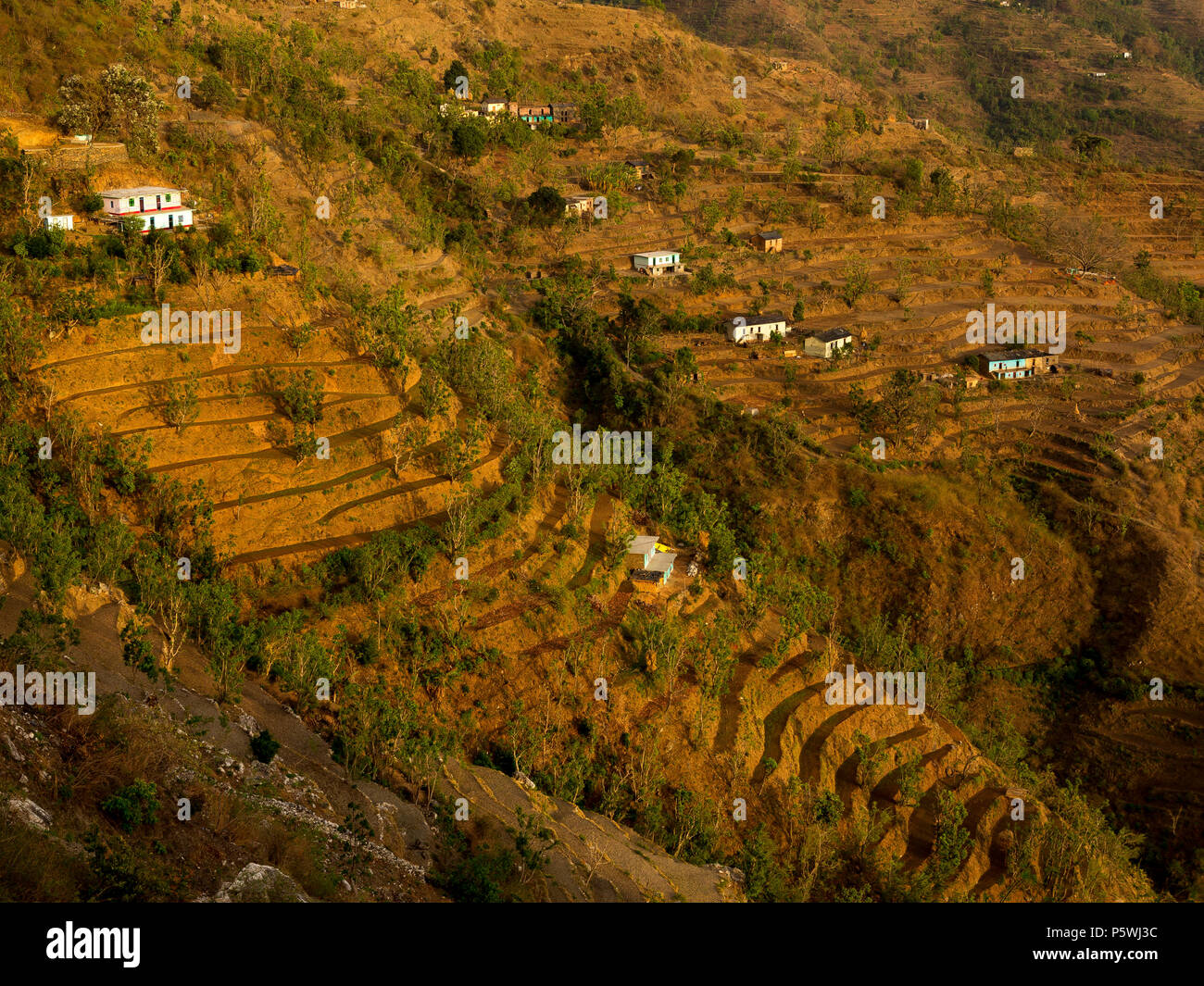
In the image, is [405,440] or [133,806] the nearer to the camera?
[133,806]

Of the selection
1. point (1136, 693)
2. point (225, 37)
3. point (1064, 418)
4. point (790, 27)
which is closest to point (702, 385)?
point (1064, 418)

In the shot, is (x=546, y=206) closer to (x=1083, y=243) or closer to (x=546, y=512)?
(x=546, y=512)

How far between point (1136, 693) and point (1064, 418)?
12.8 m

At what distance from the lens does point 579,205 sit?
46875mm

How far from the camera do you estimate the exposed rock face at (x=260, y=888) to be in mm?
12055

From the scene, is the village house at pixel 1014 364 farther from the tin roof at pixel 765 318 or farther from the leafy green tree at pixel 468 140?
the leafy green tree at pixel 468 140

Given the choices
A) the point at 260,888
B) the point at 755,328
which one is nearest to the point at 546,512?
the point at 260,888

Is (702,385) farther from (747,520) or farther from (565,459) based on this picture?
(565,459)

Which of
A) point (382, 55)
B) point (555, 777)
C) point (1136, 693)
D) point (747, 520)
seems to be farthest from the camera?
point (382, 55)

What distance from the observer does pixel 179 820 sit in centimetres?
1404

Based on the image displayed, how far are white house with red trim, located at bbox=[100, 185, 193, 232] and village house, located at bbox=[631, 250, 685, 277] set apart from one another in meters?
19.6

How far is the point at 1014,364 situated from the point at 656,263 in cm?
1486

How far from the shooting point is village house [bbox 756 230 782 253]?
47.0 metres

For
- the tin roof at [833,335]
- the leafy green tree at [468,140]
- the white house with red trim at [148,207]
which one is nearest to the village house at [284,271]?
the white house with red trim at [148,207]
